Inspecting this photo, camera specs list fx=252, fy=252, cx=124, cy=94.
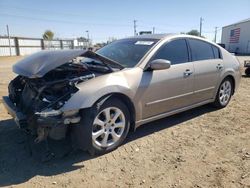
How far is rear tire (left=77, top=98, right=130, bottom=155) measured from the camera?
318cm

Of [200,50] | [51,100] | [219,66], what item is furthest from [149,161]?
[219,66]

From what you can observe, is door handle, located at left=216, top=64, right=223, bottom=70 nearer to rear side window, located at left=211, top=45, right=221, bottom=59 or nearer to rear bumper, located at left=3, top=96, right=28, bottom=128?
rear side window, located at left=211, top=45, right=221, bottom=59

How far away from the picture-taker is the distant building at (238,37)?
42.7 metres

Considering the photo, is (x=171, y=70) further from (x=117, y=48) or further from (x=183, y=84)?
(x=117, y=48)

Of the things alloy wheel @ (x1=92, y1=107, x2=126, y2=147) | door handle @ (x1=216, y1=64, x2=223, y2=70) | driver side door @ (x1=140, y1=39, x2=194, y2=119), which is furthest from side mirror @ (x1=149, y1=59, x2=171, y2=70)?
door handle @ (x1=216, y1=64, x2=223, y2=70)

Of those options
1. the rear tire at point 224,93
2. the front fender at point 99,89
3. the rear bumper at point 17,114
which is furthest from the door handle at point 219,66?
the rear bumper at point 17,114

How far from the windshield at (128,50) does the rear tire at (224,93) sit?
7.22 feet

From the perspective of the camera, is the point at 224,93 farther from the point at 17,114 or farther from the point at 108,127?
the point at 17,114

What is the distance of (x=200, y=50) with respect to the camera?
16.4 ft

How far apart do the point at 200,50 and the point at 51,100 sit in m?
3.17

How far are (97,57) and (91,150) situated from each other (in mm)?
1317

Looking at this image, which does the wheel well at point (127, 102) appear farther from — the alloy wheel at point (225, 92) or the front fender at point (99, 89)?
the alloy wheel at point (225, 92)

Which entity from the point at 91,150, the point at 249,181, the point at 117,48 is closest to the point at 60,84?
the point at 91,150

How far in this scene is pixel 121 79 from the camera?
354 centimetres
